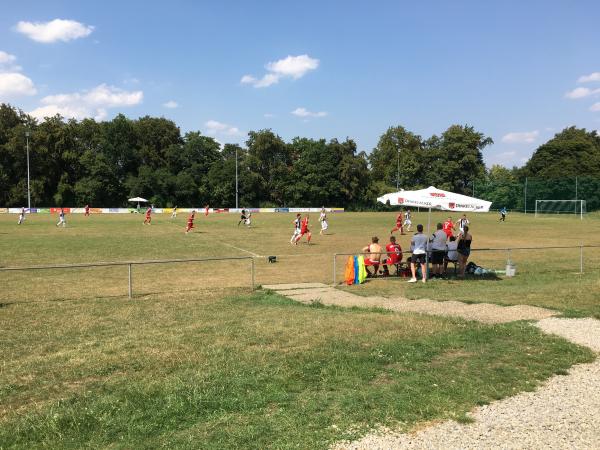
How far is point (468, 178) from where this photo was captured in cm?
9756

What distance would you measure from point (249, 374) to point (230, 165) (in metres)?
86.0

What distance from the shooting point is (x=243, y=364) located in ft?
20.5

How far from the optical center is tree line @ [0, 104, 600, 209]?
79.5 metres

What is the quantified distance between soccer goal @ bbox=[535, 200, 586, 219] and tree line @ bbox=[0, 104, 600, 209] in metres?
6.54

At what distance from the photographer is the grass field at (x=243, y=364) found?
4535 millimetres

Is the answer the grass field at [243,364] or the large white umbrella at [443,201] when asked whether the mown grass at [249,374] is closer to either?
the grass field at [243,364]

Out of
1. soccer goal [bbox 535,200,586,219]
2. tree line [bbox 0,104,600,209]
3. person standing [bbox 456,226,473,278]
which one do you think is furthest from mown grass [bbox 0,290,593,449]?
tree line [bbox 0,104,600,209]

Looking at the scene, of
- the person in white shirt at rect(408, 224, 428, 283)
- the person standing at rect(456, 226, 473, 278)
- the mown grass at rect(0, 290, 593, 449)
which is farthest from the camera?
the person standing at rect(456, 226, 473, 278)

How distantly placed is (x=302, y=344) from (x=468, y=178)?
97.1 m

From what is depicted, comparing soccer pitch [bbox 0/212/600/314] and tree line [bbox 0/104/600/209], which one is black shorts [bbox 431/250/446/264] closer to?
soccer pitch [bbox 0/212/600/314]

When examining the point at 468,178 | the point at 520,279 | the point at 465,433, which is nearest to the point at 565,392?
the point at 465,433

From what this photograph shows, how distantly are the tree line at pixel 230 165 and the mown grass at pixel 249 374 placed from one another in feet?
241

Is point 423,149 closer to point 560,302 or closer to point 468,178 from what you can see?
point 468,178

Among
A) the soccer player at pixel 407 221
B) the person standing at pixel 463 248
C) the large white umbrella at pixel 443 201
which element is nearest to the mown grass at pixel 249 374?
the large white umbrella at pixel 443 201
